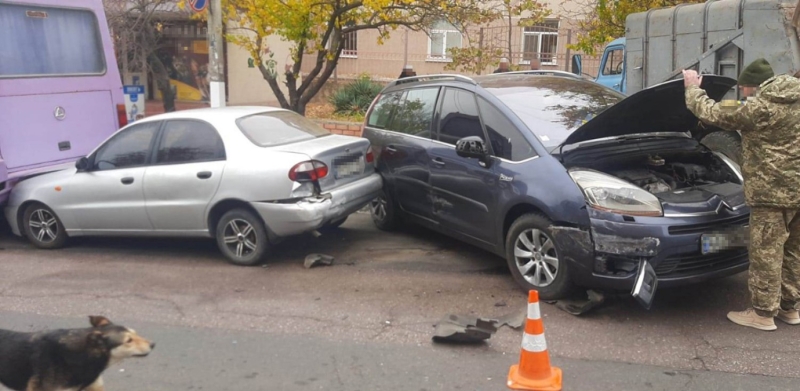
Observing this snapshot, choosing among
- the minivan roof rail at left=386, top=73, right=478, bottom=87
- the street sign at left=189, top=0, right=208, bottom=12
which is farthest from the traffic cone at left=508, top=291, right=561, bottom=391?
the street sign at left=189, top=0, right=208, bottom=12

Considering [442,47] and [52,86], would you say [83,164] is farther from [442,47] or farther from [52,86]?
[442,47]

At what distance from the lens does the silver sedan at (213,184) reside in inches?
267

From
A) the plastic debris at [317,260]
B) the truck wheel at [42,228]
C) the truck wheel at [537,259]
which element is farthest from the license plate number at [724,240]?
the truck wheel at [42,228]

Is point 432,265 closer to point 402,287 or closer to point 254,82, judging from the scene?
point 402,287

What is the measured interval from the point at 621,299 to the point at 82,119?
21.9 ft

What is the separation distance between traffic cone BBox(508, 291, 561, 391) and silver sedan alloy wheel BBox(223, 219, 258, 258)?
347cm

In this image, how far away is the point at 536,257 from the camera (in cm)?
573

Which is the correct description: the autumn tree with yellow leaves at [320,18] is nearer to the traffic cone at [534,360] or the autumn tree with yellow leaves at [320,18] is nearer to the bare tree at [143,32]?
the bare tree at [143,32]

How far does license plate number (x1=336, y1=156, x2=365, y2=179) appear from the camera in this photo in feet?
23.5

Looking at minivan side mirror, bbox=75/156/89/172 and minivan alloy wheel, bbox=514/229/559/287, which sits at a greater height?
minivan side mirror, bbox=75/156/89/172

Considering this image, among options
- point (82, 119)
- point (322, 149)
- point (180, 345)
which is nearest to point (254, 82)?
point (82, 119)

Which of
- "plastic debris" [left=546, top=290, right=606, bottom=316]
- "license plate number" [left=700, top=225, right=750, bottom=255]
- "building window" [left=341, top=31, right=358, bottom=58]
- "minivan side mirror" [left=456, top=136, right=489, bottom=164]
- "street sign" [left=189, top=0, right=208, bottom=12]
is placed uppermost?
"street sign" [left=189, top=0, right=208, bottom=12]

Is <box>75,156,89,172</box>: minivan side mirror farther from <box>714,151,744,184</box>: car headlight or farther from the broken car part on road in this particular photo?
<box>714,151,744,184</box>: car headlight

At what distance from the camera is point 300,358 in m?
Result: 4.95
